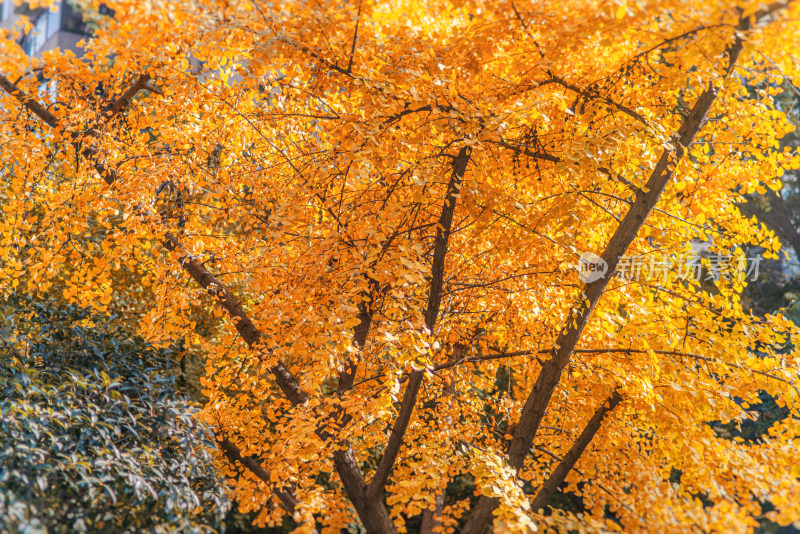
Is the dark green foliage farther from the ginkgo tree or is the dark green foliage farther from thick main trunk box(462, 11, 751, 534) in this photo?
thick main trunk box(462, 11, 751, 534)

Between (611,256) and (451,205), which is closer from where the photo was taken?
(451,205)

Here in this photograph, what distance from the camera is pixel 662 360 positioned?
13.7 feet

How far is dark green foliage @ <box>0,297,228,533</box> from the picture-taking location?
3121 mm

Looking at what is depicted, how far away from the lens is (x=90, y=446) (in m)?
3.67

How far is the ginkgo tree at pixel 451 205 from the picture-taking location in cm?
314

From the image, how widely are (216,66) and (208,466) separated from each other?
3.13m

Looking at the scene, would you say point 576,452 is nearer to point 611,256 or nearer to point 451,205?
point 611,256

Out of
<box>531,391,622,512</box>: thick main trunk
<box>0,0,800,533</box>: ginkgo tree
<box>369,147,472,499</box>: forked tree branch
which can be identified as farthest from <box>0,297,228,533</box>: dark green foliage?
<box>531,391,622,512</box>: thick main trunk

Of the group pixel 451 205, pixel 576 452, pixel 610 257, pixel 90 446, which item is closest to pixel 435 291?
pixel 451 205

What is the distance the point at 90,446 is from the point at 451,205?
2917 millimetres

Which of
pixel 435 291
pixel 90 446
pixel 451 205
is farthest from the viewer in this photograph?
pixel 435 291

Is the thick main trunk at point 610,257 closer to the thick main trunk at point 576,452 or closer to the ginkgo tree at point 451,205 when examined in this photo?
the ginkgo tree at point 451,205

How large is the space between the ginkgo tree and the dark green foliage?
0.48 meters

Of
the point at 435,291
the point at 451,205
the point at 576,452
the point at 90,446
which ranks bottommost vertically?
the point at 90,446
